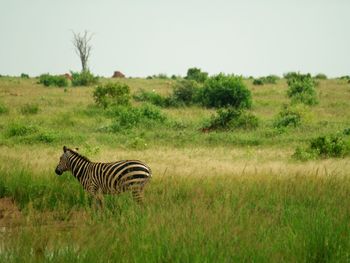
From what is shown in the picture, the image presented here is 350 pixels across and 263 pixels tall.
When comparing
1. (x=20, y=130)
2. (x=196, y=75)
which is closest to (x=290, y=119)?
(x=20, y=130)

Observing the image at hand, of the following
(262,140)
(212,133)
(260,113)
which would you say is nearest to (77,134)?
(212,133)

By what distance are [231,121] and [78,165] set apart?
44.1ft

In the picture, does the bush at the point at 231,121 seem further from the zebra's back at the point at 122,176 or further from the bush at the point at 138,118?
the zebra's back at the point at 122,176

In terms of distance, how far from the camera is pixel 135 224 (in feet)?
20.1

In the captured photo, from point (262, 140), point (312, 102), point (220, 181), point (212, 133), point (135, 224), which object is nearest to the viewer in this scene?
point (135, 224)

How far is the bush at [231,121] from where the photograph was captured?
22.0m

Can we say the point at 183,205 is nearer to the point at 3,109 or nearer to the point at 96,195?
the point at 96,195

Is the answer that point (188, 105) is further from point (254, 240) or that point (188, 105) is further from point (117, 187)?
point (254, 240)

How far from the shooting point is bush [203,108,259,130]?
22.0 metres

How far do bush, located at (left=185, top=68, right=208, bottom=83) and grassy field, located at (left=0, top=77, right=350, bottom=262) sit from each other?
25798 mm

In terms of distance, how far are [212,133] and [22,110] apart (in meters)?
10.4

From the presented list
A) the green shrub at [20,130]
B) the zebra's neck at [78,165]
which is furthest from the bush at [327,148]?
the green shrub at [20,130]

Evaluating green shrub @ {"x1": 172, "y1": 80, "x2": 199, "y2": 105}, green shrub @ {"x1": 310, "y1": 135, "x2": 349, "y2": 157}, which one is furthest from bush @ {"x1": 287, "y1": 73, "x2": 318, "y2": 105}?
green shrub @ {"x1": 310, "y1": 135, "x2": 349, "y2": 157}

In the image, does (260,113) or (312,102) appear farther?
(312,102)
